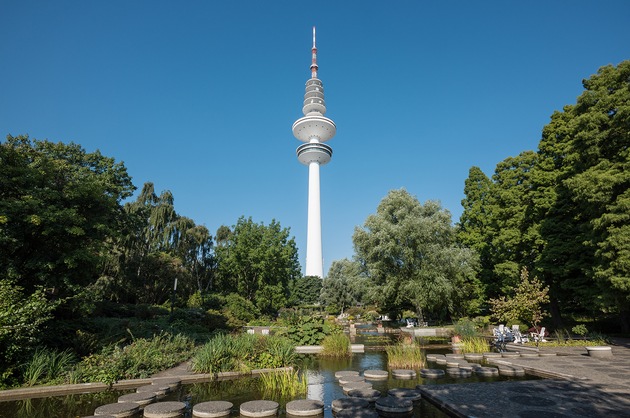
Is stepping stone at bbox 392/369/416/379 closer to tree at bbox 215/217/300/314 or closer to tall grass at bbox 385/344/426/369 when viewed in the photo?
tall grass at bbox 385/344/426/369

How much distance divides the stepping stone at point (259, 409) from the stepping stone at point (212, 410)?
338 mm

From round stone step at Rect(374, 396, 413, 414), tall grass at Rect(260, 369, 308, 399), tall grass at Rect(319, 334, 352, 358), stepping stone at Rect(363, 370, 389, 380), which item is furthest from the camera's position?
tall grass at Rect(319, 334, 352, 358)

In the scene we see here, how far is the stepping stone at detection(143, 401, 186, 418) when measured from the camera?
6.96m

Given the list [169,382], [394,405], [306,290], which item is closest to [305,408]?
[394,405]

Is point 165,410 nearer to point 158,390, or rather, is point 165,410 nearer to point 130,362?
point 158,390

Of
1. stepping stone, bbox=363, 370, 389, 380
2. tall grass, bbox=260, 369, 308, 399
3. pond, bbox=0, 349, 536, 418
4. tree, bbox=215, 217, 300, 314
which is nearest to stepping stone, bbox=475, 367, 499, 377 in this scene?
pond, bbox=0, 349, 536, 418

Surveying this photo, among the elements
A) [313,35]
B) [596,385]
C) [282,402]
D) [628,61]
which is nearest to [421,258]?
[628,61]

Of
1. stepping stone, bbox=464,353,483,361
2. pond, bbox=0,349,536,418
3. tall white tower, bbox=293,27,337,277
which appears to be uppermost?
tall white tower, bbox=293,27,337,277

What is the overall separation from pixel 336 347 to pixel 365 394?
23.9 ft

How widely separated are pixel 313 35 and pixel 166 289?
9092 centimetres

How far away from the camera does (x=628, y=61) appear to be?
61.0 feet

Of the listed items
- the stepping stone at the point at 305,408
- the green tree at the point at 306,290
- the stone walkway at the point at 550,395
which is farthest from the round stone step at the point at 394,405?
the green tree at the point at 306,290

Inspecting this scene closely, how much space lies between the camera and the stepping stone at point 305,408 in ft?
22.5

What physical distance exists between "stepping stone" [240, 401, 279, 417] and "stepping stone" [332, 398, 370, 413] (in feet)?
4.13
